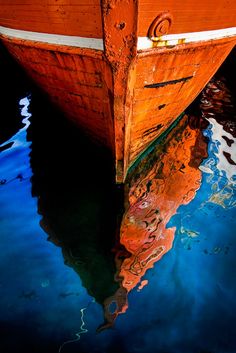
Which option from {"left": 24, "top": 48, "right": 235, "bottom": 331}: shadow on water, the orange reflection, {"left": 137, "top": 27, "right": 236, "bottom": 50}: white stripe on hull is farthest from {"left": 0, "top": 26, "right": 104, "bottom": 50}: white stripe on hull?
the orange reflection

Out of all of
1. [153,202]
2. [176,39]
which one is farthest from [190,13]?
[153,202]

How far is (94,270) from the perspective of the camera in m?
2.64

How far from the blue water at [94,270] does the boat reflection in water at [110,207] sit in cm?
2

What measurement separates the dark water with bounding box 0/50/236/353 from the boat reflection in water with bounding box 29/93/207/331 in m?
0.01

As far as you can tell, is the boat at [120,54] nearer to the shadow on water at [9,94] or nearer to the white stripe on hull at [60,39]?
the white stripe on hull at [60,39]

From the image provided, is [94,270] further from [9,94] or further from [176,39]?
[9,94]

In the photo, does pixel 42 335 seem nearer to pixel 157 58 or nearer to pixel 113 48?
pixel 113 48

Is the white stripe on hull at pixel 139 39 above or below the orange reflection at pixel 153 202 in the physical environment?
above

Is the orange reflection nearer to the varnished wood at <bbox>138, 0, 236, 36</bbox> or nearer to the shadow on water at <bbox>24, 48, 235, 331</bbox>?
the shadow on water at <bbox>24, 48, 235, 331</bbox>

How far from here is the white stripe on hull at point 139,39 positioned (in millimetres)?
2422

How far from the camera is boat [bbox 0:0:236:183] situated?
7.57 feet

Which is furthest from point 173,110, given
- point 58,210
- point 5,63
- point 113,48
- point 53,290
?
point 5,63

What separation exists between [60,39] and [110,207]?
186 cm

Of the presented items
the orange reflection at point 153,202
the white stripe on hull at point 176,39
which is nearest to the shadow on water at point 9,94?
the orange reflection at point 153,202
